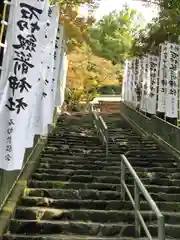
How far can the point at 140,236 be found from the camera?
20.7 ft

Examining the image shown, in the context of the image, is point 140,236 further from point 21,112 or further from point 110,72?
point 110,72

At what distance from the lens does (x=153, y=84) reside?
16344mm

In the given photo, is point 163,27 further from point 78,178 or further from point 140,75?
point 78,178

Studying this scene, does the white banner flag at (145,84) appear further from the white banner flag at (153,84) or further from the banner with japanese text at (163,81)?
the banner with japanese text at (163,81)

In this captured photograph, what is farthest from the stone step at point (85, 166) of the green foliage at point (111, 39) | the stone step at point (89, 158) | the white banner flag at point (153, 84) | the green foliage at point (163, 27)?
the green foliage at point (111, 39)

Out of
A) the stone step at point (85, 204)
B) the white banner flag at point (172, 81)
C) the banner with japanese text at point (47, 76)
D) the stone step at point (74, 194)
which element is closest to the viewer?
the stone step at point (85, 204)

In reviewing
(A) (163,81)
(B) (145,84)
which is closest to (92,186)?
(A) (163,81)

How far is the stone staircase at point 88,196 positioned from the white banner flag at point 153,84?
345cm

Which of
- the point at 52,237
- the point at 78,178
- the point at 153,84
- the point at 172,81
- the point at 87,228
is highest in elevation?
the point at 153,84

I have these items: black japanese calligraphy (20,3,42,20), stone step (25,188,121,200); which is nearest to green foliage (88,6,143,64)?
stone step (25,188,121,200)

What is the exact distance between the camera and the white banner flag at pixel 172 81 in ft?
41.6

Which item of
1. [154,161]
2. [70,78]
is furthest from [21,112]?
[70,78]

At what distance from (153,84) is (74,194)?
30.7ft

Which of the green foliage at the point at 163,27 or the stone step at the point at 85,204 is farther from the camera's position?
the green foliage at the point at 163,27
